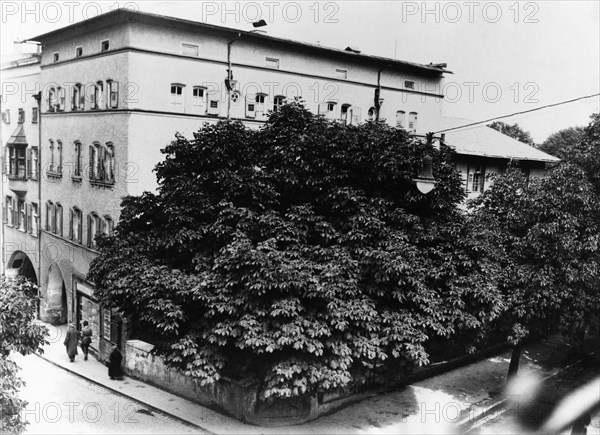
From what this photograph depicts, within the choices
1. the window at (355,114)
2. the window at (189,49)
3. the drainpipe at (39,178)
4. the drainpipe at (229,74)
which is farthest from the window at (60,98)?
the window at (355,114)

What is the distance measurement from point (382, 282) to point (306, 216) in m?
2.86

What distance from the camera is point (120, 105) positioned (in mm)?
25297

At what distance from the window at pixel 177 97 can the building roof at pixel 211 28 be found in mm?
2685

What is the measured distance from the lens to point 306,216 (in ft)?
54.5

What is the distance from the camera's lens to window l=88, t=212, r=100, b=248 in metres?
27.8

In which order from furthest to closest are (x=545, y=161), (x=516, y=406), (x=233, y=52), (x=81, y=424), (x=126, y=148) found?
(x=545, y=161) → (x=233, y=52) → (x=126, y=148) → (x=516, y=406) → (x=81, y=424)

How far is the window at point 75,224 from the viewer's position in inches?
1160

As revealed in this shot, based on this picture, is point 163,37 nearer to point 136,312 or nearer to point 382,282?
point 136,312

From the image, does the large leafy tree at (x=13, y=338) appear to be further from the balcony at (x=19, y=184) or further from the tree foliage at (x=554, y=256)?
the balcony at (x=19, y=184)

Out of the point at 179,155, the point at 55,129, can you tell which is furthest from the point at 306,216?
the point at 55,129

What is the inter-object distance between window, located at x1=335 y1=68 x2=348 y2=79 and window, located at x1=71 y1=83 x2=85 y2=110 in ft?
44.2

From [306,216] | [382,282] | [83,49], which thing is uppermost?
[83,49]

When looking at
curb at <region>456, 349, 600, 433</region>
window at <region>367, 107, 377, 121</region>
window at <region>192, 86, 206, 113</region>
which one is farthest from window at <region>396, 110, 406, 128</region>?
curb at <region>456, 349, 600, 433</region>

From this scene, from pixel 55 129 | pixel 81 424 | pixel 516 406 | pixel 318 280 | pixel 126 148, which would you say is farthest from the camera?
pixel 55 129
